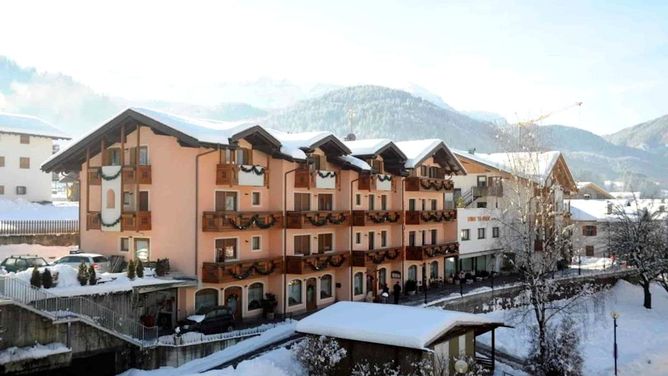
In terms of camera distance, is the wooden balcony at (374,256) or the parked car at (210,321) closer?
the parked car at (210,321)

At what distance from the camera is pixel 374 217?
4469 centimetres

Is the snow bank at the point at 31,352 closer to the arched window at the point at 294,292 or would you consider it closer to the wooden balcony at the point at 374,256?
the arched window at the point at 294,292

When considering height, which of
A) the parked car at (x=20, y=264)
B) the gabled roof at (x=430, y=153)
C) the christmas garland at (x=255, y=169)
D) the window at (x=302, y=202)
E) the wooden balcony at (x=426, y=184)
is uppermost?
the gabled roof at (x=430, y=153)

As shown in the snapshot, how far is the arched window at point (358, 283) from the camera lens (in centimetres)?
4428

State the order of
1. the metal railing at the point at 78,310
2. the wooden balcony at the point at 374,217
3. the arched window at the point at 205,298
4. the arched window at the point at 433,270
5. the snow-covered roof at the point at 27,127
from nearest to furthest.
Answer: the metal railing at the point at 78,310 < the arched window at the point at 205,298 < the wooden balcony at the point at 374,217 < the arched window at the point at 433,270 < the snow-covered roof at the point at 27,127

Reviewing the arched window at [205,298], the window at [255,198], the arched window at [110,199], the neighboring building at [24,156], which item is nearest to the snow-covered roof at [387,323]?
the arched window at [205,298]

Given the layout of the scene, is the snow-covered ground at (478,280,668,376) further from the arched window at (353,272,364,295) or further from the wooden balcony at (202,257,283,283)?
the wooden balcony at (202,257,283,283)

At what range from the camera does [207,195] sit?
34.7m

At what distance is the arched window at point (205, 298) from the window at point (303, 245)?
7.00m

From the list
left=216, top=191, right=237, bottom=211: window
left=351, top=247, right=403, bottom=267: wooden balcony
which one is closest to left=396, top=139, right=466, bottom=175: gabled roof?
left=351, top=247, right=403, bottom=267: wooden balcony

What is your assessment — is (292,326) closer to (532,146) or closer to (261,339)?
(261,339)

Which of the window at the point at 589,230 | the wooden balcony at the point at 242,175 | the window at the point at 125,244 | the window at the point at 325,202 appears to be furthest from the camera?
the window at the point at 589,230

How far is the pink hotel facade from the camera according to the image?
112 ft

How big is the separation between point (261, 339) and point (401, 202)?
20.6 metres
